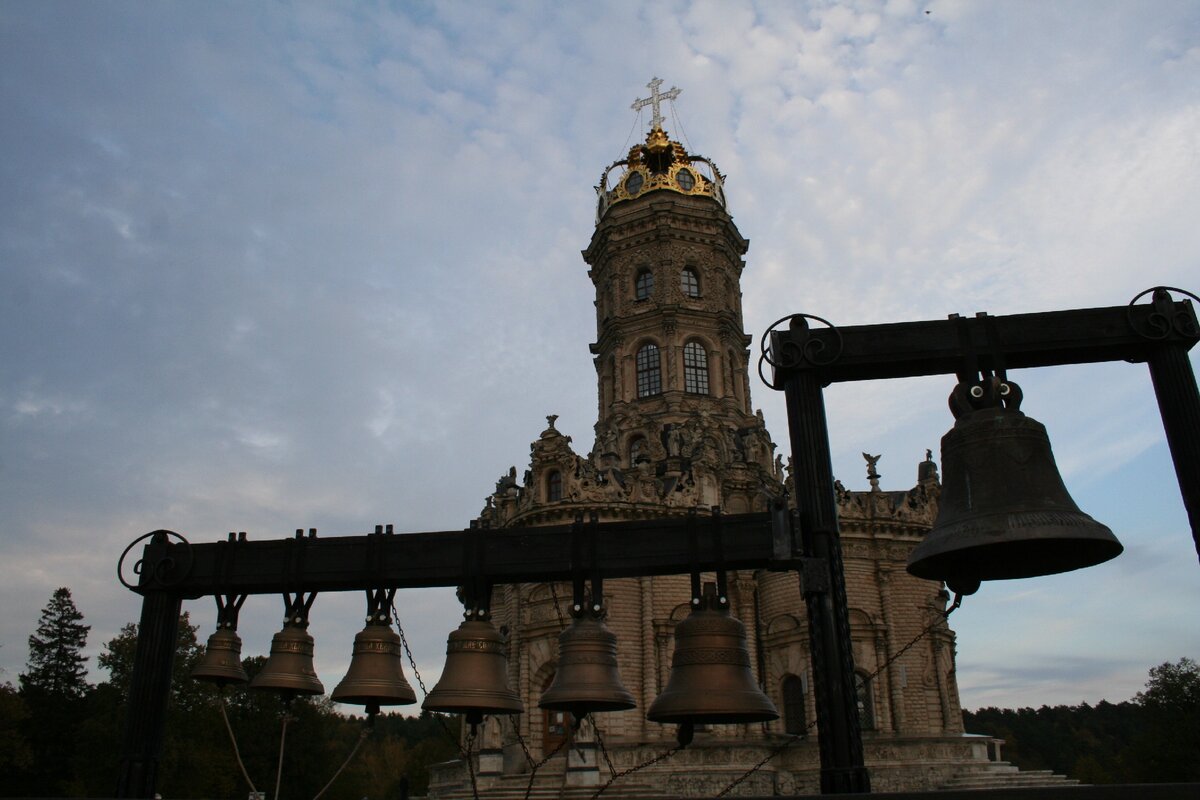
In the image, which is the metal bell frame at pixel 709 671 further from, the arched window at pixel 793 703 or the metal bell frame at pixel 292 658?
the arched window at pixel 793 703

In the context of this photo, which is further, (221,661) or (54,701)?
(54,701)

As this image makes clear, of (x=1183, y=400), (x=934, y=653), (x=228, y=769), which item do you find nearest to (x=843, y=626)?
(x=1183, y=400)

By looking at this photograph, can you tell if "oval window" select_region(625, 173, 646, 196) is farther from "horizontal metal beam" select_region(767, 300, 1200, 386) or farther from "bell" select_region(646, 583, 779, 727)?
"bell" select_region(646, 583, 779, 727)

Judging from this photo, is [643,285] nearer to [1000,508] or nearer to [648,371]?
[648,371]

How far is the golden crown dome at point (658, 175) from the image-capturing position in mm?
47438

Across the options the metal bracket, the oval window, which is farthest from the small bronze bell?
the oval window

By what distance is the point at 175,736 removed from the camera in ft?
136

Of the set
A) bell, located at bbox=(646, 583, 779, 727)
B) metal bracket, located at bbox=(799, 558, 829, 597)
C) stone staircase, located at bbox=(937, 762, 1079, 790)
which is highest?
metal bracket, located at bbox=(799, 558, 829, 597)

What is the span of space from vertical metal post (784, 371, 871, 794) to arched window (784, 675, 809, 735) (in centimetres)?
3049

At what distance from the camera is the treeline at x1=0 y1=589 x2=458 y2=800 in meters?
41.6

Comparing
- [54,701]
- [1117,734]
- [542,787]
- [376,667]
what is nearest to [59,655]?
[54,701]

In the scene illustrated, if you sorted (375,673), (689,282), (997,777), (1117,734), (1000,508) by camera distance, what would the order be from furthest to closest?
(1117,734)
(689,282)
(997,777)
(375,673)
(1000,508)

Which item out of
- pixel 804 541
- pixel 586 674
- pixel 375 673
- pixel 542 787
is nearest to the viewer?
pixel 804 541

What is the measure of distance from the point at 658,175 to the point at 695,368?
10.5 m
